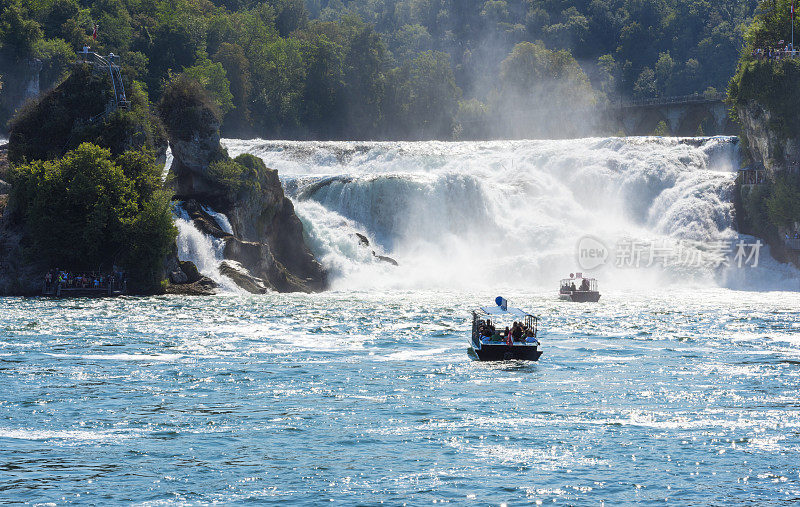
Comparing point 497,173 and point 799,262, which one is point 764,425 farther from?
point 497,173

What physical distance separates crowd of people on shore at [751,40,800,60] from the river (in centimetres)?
1481

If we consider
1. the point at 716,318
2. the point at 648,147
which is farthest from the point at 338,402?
the point at 648,147

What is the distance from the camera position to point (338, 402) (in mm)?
37094

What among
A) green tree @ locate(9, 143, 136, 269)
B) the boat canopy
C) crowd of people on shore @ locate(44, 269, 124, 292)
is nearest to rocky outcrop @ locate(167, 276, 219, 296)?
crowd of people on shore @ locate(44, 269, 124, 292)

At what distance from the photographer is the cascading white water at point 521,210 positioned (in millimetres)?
89312

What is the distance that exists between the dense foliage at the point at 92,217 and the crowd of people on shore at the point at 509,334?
32536mm

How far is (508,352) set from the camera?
1834 inches

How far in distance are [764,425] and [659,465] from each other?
6633 mm

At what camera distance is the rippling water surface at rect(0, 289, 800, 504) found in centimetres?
2705

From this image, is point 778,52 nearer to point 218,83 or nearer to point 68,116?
point 68,116

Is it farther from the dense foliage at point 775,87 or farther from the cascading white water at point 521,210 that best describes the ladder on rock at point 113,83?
the dense foliage at point 775,87

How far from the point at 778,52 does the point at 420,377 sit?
2759 inches

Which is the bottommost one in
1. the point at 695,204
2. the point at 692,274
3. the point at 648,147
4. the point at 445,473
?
the point at 445,473

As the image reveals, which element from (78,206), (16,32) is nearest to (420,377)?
(78,206)
